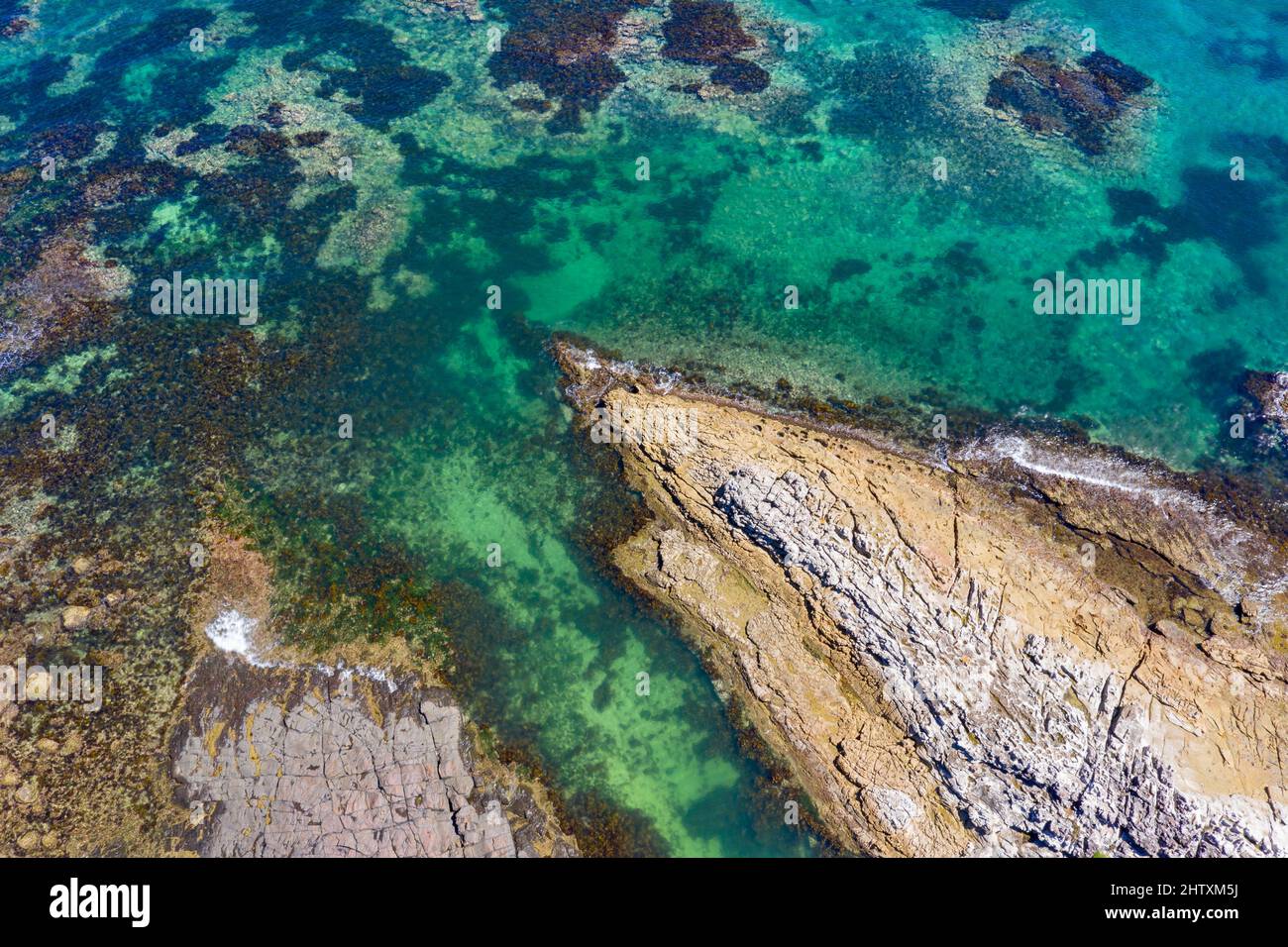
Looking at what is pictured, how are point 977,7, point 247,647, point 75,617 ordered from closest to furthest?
1. point 247,647
2. point 75,617
3. point 977,7

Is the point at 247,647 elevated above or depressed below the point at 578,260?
below

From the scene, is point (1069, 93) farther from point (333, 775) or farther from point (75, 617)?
point (75, 617)

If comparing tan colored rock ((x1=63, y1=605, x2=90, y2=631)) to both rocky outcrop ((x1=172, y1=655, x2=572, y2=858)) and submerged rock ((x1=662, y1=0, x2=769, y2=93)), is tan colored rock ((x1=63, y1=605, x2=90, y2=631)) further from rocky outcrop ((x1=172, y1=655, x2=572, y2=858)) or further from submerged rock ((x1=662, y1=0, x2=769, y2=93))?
submerged rock ((x1=662, y1=0, x2=769, y2=93))

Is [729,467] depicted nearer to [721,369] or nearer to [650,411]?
[650,411]

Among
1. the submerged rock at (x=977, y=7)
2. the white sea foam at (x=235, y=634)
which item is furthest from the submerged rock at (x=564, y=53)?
the white sea foam at (x=235, y=634)

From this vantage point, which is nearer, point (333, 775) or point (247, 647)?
point (333, 775)

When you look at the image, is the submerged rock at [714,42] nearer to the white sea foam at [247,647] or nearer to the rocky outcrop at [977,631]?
the rocky outcrop at [977,631]

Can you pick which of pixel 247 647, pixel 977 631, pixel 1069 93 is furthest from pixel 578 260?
pixel 1069 93
